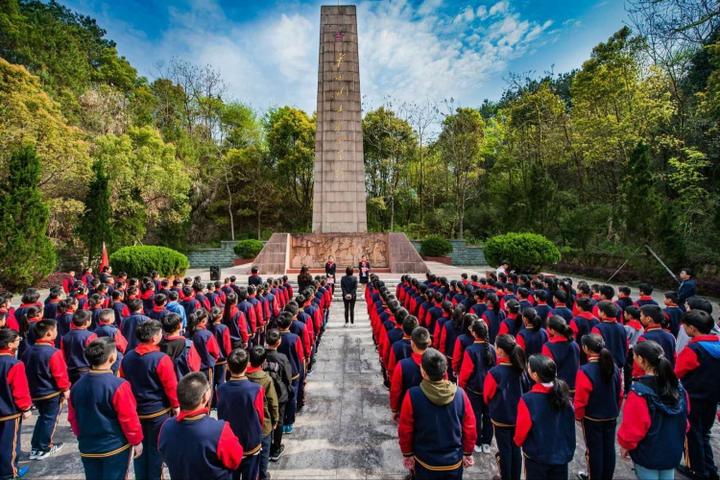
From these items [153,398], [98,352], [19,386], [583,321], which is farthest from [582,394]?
[19,386]

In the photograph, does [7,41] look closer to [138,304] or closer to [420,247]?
[138,304]

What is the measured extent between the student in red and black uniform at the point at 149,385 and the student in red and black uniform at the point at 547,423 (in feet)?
9.28

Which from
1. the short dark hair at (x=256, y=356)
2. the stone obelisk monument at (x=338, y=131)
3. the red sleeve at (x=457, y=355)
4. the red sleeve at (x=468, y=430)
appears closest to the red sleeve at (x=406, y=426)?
the red sleeve at (x=468, y=430)

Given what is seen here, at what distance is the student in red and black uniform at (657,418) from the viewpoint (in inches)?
90.1

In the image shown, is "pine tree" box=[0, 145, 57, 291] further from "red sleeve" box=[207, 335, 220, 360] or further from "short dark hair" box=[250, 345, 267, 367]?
"short dark hair" box=[250, 345, 267, 367]

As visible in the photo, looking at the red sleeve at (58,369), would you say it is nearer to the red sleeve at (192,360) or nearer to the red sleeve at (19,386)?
the red sleeve at (19,386)

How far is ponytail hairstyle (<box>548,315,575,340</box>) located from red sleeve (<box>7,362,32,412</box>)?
4827mm

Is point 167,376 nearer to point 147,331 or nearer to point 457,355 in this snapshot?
point 147,331

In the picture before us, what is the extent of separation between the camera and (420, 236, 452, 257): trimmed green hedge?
72.6ft

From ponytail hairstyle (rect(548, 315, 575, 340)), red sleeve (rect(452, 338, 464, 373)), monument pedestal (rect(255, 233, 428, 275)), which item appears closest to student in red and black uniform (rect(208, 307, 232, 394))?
red sleeve (rect(452, 338, 464, 373))

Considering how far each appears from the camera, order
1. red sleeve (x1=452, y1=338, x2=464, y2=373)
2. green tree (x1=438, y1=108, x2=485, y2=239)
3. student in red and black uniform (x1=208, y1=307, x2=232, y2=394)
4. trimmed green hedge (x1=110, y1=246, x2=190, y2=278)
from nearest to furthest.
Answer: red sleeve (x1=452, y1=338, x2=464, y2=373)
student in red and black uniform (x1=208, y1=307, x2=232, y2=394)
trimmed green hedge (x1=110, y1=246, x2=190, y2=278)
green tree (x1=438, y1=108, x2=485, y2=239)

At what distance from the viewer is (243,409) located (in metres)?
2.56

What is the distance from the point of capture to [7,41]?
62.1ft

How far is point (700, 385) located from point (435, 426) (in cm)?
268
